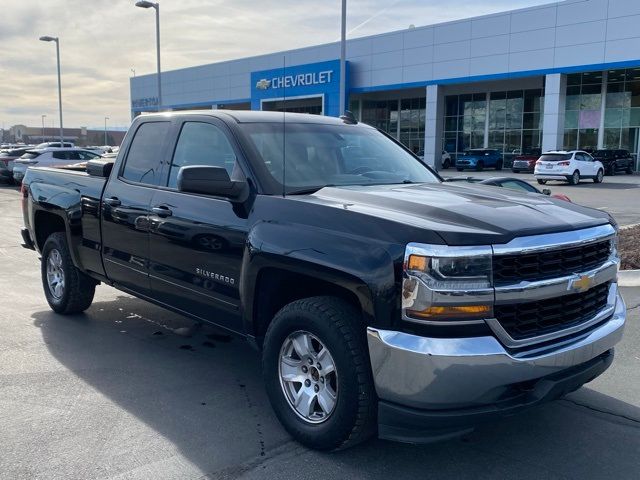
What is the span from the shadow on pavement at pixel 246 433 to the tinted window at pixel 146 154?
1.51 metres

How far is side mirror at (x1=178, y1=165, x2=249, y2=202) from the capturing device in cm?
380

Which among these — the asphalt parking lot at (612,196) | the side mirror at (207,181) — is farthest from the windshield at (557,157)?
the side mirror at (207,181)

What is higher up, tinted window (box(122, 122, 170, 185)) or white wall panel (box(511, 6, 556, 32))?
white wall panel (box(511, 6, 556, 32))

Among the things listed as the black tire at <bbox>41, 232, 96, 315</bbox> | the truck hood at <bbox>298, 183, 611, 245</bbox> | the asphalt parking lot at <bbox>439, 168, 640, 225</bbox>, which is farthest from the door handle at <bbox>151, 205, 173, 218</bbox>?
the asphalt parking lot at <bbox>439, 168, 640, 225</bbox>

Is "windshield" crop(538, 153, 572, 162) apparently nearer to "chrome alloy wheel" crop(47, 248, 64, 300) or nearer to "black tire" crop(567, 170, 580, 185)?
"black tire" crop(567, 170, 580, 185)

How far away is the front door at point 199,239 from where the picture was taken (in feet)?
13.3

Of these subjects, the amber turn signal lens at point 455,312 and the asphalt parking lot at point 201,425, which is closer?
the amber turn signal lens at point 455,312

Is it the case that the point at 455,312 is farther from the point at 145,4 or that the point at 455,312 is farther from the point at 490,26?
the point at 490,26

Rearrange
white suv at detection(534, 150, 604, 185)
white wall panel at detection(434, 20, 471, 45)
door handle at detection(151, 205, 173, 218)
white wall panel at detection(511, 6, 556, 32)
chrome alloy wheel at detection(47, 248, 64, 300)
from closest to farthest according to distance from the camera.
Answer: door handle at detection(151, 205, 173, 218), chrome alloy wheel at detection(47, 248, 64, 300), white suv at detection(534, 150, 604, 185), white wall panel at detection(511, 6, 556, 32), white wall panel at detection(434, 20, 471, 45)

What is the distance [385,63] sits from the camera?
144ft

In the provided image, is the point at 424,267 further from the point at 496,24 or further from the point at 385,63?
the point at 385,63

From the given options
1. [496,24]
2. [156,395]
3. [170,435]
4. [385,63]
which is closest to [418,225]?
[170,435]

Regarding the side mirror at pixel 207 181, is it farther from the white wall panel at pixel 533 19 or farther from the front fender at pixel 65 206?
the white wall panel at pixel 533 19

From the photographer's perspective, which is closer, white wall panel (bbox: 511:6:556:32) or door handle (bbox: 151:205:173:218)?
door handle (bbox: 151:205:173:218)
